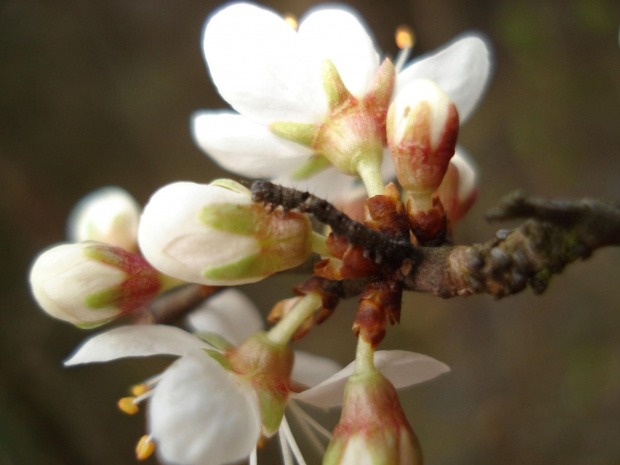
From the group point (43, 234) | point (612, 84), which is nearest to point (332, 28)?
point (43, 234)

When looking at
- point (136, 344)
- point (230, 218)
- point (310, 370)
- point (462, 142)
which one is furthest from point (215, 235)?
point (462, 142)

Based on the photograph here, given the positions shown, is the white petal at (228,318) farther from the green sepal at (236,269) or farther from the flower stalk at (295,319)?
the green sepal at (236,269)

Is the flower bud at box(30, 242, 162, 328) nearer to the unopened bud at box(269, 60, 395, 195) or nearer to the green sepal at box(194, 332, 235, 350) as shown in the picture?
the green sepal at box(194, 332, 235, 350)

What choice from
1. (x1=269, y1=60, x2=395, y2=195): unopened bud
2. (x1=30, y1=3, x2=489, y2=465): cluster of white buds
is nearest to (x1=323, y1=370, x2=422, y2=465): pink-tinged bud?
(x1=30, y1=3, x2=489, y2=465): cluster of white buds

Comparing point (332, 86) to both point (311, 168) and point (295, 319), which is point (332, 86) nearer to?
point (311, 168)

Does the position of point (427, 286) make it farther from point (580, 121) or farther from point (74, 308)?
point (580, 121)
